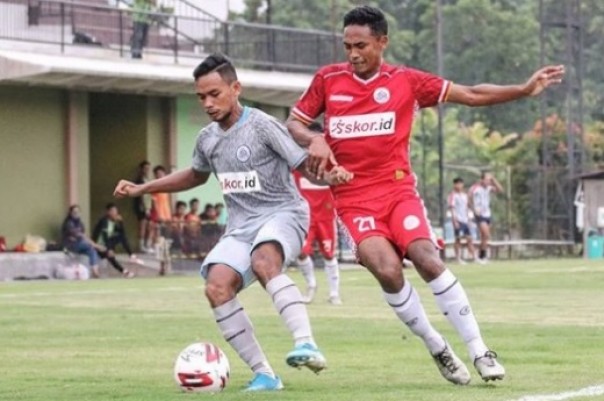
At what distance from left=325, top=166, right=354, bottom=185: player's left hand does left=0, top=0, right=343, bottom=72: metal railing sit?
27.8 meters

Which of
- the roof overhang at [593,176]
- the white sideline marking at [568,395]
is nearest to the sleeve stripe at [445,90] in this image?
the white sideline marking at [568,395]

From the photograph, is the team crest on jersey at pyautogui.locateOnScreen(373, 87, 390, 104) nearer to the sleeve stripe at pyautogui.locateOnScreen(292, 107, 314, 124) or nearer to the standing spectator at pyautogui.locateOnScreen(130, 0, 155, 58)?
the sleeve stripe at pyautogui.locateOnScreen(292, 107, 314, 124)

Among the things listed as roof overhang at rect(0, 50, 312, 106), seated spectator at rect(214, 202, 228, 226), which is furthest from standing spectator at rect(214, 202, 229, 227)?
roof overhang at rect(0, 50, 312, 106)

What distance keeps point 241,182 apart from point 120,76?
26935mm

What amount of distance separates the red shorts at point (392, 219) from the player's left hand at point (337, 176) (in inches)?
18.7

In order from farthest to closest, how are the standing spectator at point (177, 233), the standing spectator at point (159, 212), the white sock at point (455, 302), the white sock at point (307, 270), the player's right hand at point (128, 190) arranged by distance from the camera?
the standing spectator at point (159, 212) < the standing spectator at point (177, 233) < the white sock at point (307, 270) < the player's right hand at point (128, 190) < the white sock at point (455, 302)

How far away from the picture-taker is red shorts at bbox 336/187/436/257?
35.0 ft

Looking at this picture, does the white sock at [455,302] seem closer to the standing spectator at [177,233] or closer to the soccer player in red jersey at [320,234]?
the soccer player in red jersey at [320,234]

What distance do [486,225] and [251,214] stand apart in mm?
32507

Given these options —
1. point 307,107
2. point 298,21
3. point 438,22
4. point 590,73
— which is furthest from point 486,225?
point 298,21

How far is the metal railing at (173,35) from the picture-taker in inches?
1495

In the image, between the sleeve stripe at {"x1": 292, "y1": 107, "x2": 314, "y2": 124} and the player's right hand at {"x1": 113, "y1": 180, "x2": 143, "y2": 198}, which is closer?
the sleeve stripe at {"x1": 292, "y1": 107, "x2": 314, "y2": 124}

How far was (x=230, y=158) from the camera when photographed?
11.0 meters

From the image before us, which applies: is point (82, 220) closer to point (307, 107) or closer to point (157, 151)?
point (157, 151)
